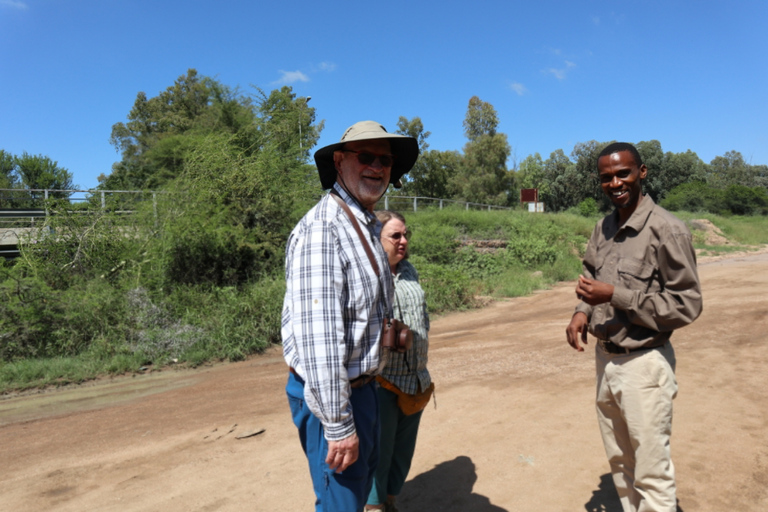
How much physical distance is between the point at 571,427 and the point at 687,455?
0.84m

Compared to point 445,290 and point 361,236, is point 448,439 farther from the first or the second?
point 445,290

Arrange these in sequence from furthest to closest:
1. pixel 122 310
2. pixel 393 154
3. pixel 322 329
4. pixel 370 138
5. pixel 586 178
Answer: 1. pixel 586 178
2. pixel 122 310
3. pixel 393 154
4. pixel 370 138
5. pixel 322 329

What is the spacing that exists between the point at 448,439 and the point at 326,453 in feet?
8.58

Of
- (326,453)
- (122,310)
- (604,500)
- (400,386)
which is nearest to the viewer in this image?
(326,453)

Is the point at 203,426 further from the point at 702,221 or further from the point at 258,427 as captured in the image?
the point at 702,221

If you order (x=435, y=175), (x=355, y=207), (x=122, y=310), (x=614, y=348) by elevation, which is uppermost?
(x=435, y=175)

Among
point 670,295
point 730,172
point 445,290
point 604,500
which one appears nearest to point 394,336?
point 670,295

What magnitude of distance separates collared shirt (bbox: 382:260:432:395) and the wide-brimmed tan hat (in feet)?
2.56

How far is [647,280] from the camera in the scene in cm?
268

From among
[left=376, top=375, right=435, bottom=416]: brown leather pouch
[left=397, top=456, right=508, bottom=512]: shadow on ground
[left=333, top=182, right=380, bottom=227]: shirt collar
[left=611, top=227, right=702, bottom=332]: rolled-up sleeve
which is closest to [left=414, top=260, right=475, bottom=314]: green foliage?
[left=397, top=456, right=508, bottom=512]: shadow on ground

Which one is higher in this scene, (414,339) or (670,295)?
(670,295)

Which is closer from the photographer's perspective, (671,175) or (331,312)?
(331,312)

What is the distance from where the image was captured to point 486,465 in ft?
12.8

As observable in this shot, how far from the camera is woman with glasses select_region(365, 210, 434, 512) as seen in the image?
2937 millimetres
